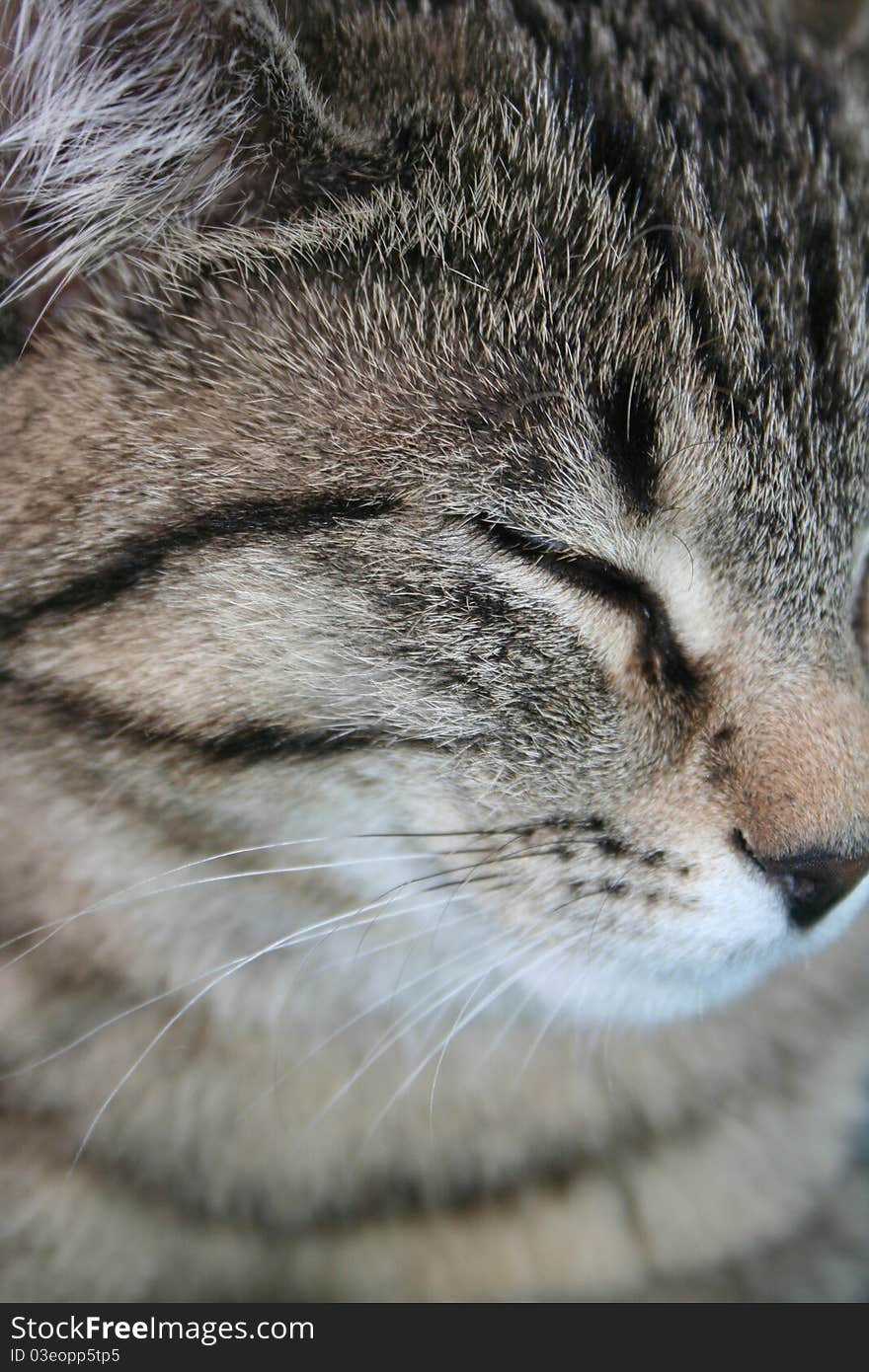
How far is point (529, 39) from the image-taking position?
0.71 metres

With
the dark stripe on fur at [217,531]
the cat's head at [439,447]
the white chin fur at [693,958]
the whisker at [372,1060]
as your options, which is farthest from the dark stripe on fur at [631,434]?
the whisker at [372,1060]

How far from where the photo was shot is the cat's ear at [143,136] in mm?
612

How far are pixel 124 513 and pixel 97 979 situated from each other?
0.35 meters

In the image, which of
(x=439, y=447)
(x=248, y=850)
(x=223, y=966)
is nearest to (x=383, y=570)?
(x=439, y=447)

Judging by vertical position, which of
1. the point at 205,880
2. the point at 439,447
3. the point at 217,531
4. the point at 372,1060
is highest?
the point at 439,447

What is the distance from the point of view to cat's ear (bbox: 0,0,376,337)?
61 centimetres

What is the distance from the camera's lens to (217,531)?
0.66 metres

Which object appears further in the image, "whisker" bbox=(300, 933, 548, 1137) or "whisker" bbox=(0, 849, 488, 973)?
"whisker" bbox=(300, 933, 548, 1137)

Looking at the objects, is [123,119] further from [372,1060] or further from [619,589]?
[372,1060]

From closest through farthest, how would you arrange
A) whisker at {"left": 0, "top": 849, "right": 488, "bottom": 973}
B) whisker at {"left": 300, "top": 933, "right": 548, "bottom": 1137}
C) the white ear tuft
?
the white ear tuft
whisker at {"left": 0, "top": 849, "right": 488, "bottom": 973}
whisker at {"left": 300, "top": 933, "right": 548, "bottom": 1137}

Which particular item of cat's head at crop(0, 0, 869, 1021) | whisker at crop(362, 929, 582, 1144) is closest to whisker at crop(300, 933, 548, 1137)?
whisker at crop(362, 929, 582, 1144)

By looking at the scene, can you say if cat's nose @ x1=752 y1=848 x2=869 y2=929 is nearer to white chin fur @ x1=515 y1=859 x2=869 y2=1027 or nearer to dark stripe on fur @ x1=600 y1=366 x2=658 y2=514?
white chin fur @ x1=515 y1=859 x2=869 y2=1027

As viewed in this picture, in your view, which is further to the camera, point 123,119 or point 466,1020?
point 466,1020

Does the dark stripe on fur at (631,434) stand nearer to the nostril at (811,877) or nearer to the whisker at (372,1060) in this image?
A: the nostril at (811,877)
